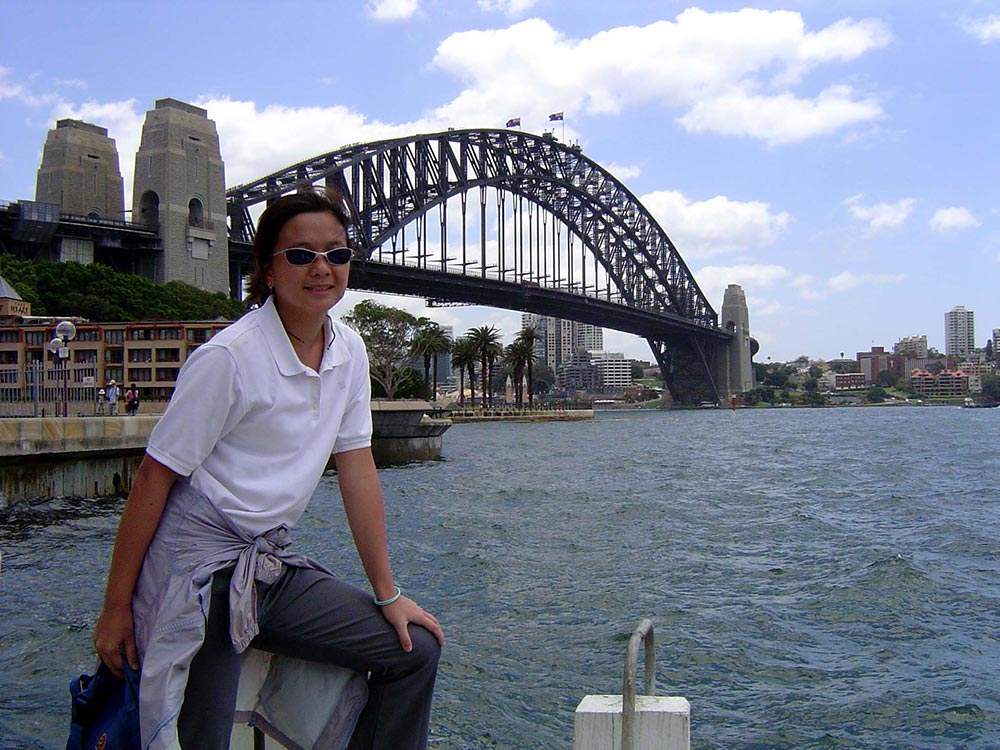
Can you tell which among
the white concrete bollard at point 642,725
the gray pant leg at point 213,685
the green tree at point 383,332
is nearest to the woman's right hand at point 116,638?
the gray pant leg at point 213,685

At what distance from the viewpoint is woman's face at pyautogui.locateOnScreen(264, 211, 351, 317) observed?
204cm

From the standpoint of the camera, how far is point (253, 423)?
1897 mm

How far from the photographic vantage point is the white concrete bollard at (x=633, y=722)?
2406mm

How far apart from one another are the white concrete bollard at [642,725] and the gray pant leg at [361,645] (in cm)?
60

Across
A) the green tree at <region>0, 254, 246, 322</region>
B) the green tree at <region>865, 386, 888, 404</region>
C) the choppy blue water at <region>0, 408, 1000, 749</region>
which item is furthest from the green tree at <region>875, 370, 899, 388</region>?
the choppy blue water at <region>0, 408, 1000, 749</region>

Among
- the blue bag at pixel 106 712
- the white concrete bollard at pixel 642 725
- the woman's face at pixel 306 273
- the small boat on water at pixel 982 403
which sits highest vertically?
the woman's face at pixel 306 273

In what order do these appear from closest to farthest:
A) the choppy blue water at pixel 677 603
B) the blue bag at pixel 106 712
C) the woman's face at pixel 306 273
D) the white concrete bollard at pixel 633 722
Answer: the blue bag at pixel 106 712
the woman's face at pixel 306 273
the white concrete bollard at pixel 633 722
the choppy blue water at pixel 677 603

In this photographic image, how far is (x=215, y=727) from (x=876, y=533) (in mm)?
12176

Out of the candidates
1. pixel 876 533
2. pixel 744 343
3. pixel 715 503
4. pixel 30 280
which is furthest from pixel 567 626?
pixel 744 343

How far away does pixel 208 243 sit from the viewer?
149 feet

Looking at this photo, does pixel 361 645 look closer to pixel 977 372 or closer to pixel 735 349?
pixel 735 349

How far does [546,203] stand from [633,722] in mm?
74780

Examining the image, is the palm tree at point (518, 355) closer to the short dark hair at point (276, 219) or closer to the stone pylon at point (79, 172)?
the stone pylon at point (79, 172)

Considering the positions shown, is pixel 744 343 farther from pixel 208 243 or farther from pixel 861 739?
pixel 861 739
